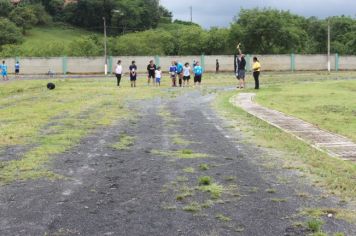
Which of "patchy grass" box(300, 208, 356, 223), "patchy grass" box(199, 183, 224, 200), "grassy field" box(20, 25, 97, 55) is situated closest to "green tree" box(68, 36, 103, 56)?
"grassy field" box(20, 25, 97, 55)

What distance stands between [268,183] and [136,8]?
116m

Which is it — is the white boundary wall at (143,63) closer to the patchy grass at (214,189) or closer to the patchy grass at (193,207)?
the patchy grass at (214,189)

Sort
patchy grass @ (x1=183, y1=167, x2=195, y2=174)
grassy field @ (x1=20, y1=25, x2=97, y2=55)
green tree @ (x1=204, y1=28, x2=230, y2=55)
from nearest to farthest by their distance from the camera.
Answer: patchy grass @ (x1=183, y1=167, x2=195, y2=174) < green tree @ (x1=204, y1=28, x2=230, y2=55) < grassy field @ (x1=20, y1=25, x2=97, y2=55)

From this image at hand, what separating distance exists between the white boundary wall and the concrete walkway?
43.8m

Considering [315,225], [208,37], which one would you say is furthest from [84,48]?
[315,225]

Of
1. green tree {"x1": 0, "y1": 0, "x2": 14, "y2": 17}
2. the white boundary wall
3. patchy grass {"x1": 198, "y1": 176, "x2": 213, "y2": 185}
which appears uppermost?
green tree {"x1": 0, "y1": 0, "x2": 14, "y2": 17}

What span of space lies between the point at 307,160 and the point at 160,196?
3.29 meters

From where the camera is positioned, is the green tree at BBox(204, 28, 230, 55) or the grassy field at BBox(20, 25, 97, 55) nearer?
the green tree at BBox(204, 28, 230, 55)

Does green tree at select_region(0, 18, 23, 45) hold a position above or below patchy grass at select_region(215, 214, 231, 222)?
above

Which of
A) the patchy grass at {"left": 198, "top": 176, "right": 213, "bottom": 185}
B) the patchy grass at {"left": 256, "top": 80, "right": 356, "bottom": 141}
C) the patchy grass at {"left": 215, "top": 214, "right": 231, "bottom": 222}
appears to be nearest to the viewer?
the patchy grass at {"left": 215, "top": 214, "right": 231, "bottom": 222}

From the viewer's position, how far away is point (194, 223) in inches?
230

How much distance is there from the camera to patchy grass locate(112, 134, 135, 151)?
10461 mm

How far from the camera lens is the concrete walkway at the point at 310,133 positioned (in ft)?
33.9

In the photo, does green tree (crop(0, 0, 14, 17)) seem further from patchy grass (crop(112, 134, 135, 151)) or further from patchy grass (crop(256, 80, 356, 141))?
patchy grass (crop(112, 134, 135, 151))
